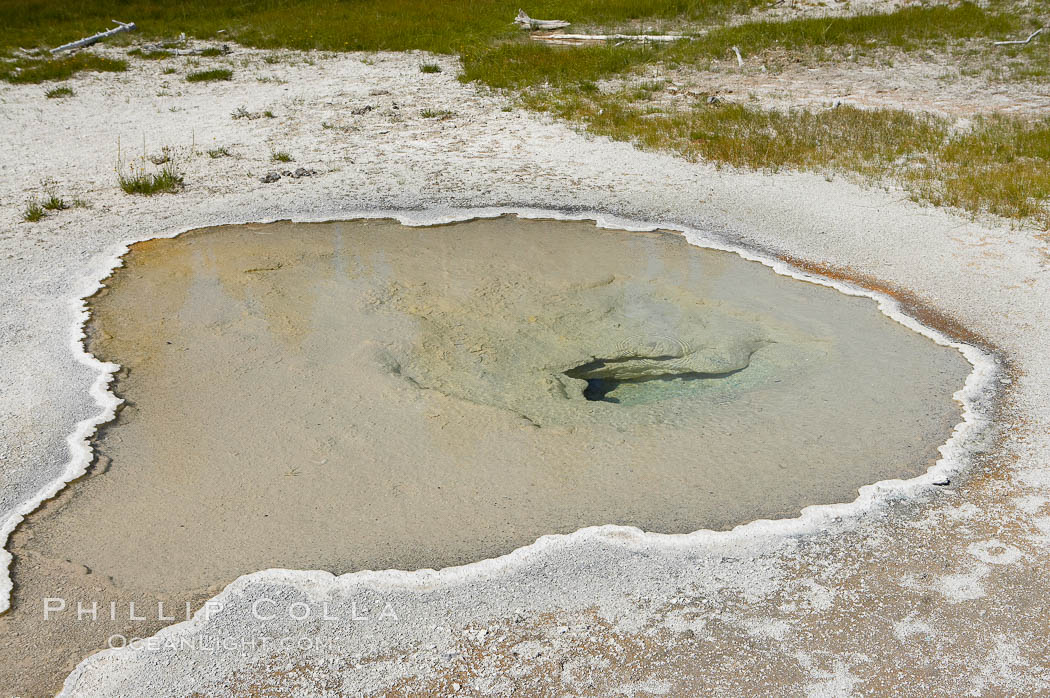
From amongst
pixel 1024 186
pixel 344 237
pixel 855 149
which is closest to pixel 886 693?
pixel 344 237

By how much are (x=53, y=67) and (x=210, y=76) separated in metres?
2.62

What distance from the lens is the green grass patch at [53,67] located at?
12.8 m

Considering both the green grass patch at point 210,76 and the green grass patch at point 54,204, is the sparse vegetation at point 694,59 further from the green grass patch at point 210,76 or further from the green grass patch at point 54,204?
the green grass patch at point 54,204

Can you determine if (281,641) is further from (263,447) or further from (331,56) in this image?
(331,56)

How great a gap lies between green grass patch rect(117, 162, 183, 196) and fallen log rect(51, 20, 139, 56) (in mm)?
7885

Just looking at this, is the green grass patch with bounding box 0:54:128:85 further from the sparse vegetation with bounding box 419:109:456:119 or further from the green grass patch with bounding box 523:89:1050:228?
the green grass patch with bounding box 523:89:1050:228

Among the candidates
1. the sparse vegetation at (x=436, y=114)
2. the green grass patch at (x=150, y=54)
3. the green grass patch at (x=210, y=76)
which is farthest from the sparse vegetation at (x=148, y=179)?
the green grass patch at (x=150, y=54)

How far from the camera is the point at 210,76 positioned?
12820mm

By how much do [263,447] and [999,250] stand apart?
17.4 ft

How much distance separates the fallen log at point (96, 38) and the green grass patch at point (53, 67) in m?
0.70

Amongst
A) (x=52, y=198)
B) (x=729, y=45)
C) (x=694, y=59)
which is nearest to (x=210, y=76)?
(x=52, y=198)

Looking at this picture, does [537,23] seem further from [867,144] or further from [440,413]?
[440,413]

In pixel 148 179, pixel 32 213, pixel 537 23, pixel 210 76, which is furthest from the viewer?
pixel 537 23

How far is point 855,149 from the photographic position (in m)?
9.04
